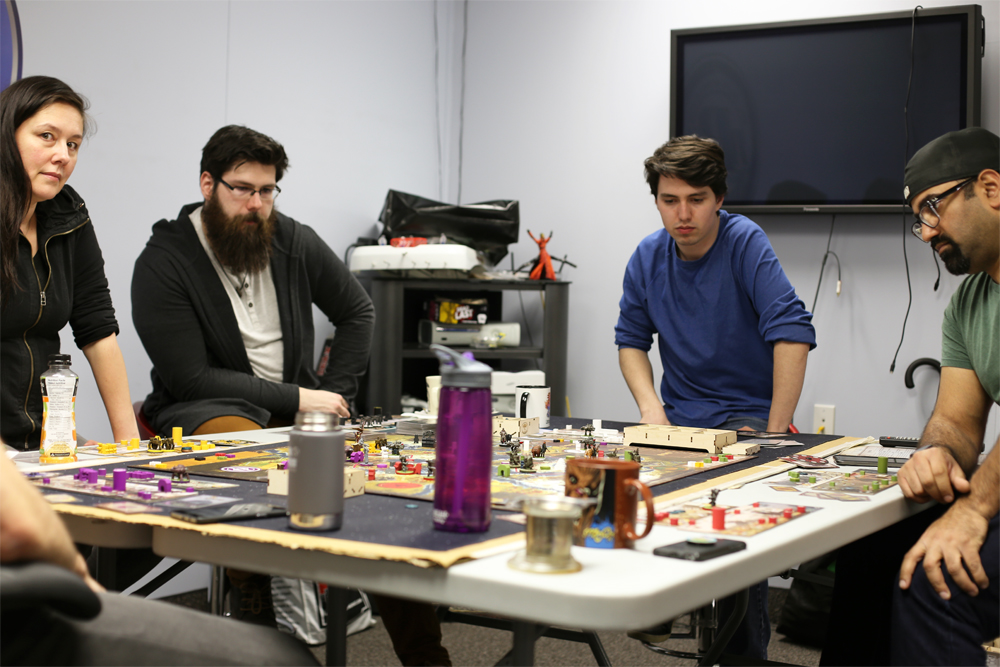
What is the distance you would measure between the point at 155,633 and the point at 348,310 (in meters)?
2.30

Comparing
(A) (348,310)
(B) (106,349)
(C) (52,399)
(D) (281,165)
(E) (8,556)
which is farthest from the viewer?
(A) (348,310)

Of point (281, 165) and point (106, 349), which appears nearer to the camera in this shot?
point (106, 349)

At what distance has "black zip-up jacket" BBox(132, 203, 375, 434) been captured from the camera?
249cm

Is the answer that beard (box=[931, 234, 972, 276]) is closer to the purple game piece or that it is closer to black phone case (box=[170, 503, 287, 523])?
black phone case (box=[170, 503, 287, 523])

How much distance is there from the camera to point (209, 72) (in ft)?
10.6

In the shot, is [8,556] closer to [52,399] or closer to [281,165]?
[52,399]

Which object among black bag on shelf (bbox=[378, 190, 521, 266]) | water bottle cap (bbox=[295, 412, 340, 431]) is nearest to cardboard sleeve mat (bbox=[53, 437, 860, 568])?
water bottle cap (bbox=[295, 412, 340, 431])

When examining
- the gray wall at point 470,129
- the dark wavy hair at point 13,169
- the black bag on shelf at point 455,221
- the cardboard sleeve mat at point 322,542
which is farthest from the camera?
the black bag on shelf at point 455,221

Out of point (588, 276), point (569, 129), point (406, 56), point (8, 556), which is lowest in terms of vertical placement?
point (8, 556)

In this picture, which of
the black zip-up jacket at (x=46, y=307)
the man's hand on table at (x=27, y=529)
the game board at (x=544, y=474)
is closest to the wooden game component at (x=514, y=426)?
the game board at (x=544, y=474)

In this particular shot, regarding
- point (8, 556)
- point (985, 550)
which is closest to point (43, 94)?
point (8, 556)

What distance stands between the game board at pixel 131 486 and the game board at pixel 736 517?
658 mm

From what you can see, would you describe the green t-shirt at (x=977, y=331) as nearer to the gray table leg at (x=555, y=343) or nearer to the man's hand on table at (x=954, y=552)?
the man's hand on table at (x=954, y=552)

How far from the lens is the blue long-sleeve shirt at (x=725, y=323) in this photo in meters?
2.56
